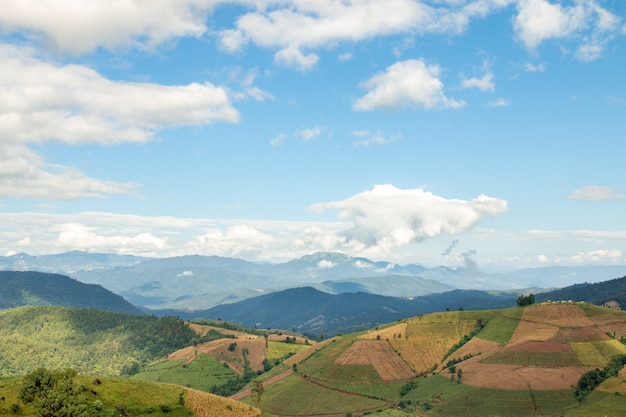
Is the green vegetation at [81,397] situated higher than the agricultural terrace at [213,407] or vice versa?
the green vegetation at [81,397]

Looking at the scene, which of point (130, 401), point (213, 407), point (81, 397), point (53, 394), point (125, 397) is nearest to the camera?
point (53, 394)

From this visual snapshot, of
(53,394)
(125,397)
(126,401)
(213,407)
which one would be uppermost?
(53,394)

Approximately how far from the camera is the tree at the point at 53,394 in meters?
114

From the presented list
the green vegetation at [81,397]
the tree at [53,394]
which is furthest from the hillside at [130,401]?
the tree at [53,394]

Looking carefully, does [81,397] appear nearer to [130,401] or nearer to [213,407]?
[130,401]

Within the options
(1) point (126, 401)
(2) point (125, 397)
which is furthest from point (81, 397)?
(2) point (125, 397)

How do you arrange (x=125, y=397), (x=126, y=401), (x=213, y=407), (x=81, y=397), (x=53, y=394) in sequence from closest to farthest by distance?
(x=53, y=394)
(x=81, y=397)
(x=126, y=401)
(x=125, y=397)
(x=213, y=407)

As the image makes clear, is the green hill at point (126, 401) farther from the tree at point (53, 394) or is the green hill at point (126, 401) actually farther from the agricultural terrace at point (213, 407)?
the tree at point (53, 394)

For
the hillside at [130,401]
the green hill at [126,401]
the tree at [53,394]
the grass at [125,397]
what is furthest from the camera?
the grass at [125,397]

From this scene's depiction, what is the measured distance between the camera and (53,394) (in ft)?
378

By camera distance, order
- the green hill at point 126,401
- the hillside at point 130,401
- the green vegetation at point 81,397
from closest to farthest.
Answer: the green vegetation at point 81,397 < the green hill at point 126,401 < the hillside at point 130,401

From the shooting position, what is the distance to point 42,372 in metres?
129

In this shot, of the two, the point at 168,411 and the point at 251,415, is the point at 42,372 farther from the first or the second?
the point at 251,415

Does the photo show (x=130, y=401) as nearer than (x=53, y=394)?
No
